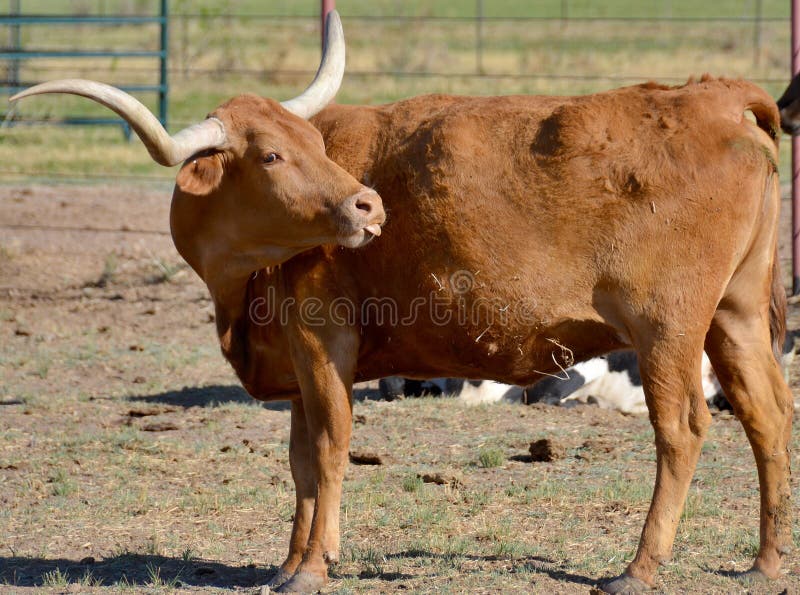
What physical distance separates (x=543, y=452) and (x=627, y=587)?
6.23ft

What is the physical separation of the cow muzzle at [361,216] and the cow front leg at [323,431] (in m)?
0.49

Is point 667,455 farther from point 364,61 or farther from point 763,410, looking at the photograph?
point 364,61

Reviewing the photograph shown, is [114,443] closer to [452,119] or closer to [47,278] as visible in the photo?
[452,119]

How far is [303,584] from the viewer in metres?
4.43

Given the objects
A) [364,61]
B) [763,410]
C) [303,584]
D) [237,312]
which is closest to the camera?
[303,584]

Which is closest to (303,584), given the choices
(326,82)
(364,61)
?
(326,82)

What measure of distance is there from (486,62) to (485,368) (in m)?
20.2

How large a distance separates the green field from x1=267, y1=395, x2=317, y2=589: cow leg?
593cm

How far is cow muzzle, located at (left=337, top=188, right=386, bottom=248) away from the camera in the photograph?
13.5 ft

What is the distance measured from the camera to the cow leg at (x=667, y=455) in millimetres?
4289

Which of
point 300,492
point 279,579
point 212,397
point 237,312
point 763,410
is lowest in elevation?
point 212,397

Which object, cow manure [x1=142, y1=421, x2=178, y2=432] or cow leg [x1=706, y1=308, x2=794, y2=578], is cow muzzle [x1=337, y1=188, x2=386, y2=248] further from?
cow manure [x1=142, y1=421, x2=178, y2=432]

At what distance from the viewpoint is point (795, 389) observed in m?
7.31

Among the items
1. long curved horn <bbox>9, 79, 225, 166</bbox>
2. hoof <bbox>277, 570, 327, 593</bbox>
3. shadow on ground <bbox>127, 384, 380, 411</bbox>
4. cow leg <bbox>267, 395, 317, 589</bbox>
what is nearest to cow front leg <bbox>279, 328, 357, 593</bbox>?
hoof <bbox>277, 570, 327, 593</bbox>
